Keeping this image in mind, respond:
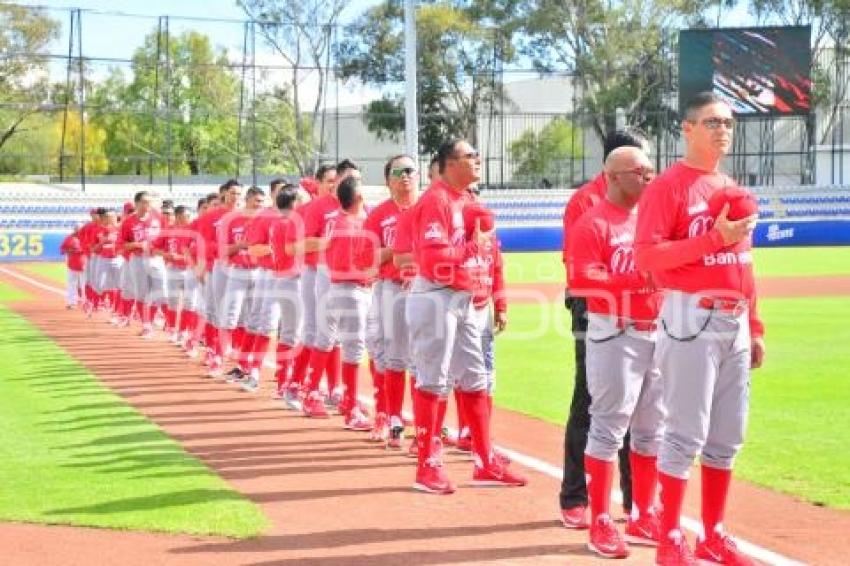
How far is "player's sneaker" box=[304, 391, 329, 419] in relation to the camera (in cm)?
1168

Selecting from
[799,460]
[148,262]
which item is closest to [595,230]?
[799,460]

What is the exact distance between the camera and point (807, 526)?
7145 millimetres

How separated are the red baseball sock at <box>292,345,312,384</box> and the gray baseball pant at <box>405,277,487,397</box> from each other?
4.02m

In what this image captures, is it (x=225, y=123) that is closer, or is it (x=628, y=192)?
(x=628, y=192)

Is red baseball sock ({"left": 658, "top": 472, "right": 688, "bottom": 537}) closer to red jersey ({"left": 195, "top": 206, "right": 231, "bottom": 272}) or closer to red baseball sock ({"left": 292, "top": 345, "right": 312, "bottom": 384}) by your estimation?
red baseball sock ({"left": 292, "top": 345, "right": 312, "bottom": 384})

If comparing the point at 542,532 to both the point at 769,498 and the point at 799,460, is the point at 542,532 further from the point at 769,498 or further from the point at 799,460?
the point at 799,460

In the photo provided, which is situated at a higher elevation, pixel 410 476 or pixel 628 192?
pixel 628 192

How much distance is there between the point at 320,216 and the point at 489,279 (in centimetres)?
328

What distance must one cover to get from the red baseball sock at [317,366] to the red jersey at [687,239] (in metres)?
6.22

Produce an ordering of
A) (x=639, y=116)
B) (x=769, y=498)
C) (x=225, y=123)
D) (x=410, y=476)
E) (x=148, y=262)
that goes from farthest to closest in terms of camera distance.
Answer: (x=225, y=123) < (x=639, y=116) < (x=148, y=262) < (x=410, y=476) < (x=769, y=498)

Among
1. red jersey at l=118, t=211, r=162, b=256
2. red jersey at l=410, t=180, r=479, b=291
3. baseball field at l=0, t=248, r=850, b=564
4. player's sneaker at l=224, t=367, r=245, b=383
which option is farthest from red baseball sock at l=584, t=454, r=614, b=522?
red jersey at l=118, t=211, r=162, b=256

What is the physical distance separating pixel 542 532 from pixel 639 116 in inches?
2058

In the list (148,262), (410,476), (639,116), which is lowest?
(410,476)

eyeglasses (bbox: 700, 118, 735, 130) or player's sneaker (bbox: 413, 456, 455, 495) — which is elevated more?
eyeglasses (bbox: 700, 118, 735, 130)
